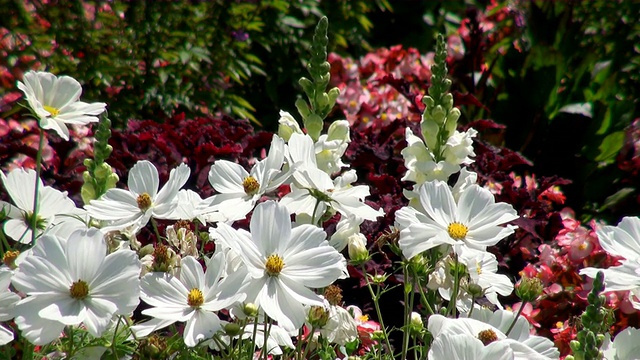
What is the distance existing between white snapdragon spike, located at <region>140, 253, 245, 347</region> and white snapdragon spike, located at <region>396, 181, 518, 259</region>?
340 millimetres

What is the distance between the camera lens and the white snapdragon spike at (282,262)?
1229 millimetres

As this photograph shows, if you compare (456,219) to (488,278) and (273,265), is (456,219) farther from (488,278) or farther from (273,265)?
(273,265)

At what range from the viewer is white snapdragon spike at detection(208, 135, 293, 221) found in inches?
55.7

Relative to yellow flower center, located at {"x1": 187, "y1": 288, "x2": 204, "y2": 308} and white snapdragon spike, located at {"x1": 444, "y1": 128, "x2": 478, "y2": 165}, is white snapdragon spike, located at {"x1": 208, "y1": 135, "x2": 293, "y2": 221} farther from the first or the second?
white snapdragon spike, located at {"x1": 444, "y1": 128, "x2": 478, "y2": 165}

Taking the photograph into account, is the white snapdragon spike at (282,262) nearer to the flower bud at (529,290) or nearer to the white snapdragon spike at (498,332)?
the white snapdragon spike at (498,332)

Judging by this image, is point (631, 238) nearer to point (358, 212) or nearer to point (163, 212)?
point (358, 212)

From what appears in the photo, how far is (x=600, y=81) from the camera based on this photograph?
4320mm

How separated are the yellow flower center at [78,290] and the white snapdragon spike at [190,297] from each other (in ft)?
0.33

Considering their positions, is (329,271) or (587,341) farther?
(329,271)

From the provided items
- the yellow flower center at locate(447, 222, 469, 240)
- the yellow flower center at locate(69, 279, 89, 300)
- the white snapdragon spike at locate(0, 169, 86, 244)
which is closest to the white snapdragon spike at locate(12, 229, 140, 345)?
the yellow flower center at locate(69, 279, 89, 300)

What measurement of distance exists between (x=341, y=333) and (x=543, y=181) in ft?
5.58

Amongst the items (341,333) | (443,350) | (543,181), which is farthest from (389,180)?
(443,350)

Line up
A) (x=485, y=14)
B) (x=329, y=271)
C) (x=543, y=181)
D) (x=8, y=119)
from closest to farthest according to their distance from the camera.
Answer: (x=329, y=271)
(x=543, y=181)
(x=8, y=119)
(x=485, y=14)

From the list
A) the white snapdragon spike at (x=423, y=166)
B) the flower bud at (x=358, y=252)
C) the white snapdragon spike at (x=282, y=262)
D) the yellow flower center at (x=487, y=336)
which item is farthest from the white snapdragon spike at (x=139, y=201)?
the yellow flower center at (x=487, y=336)
